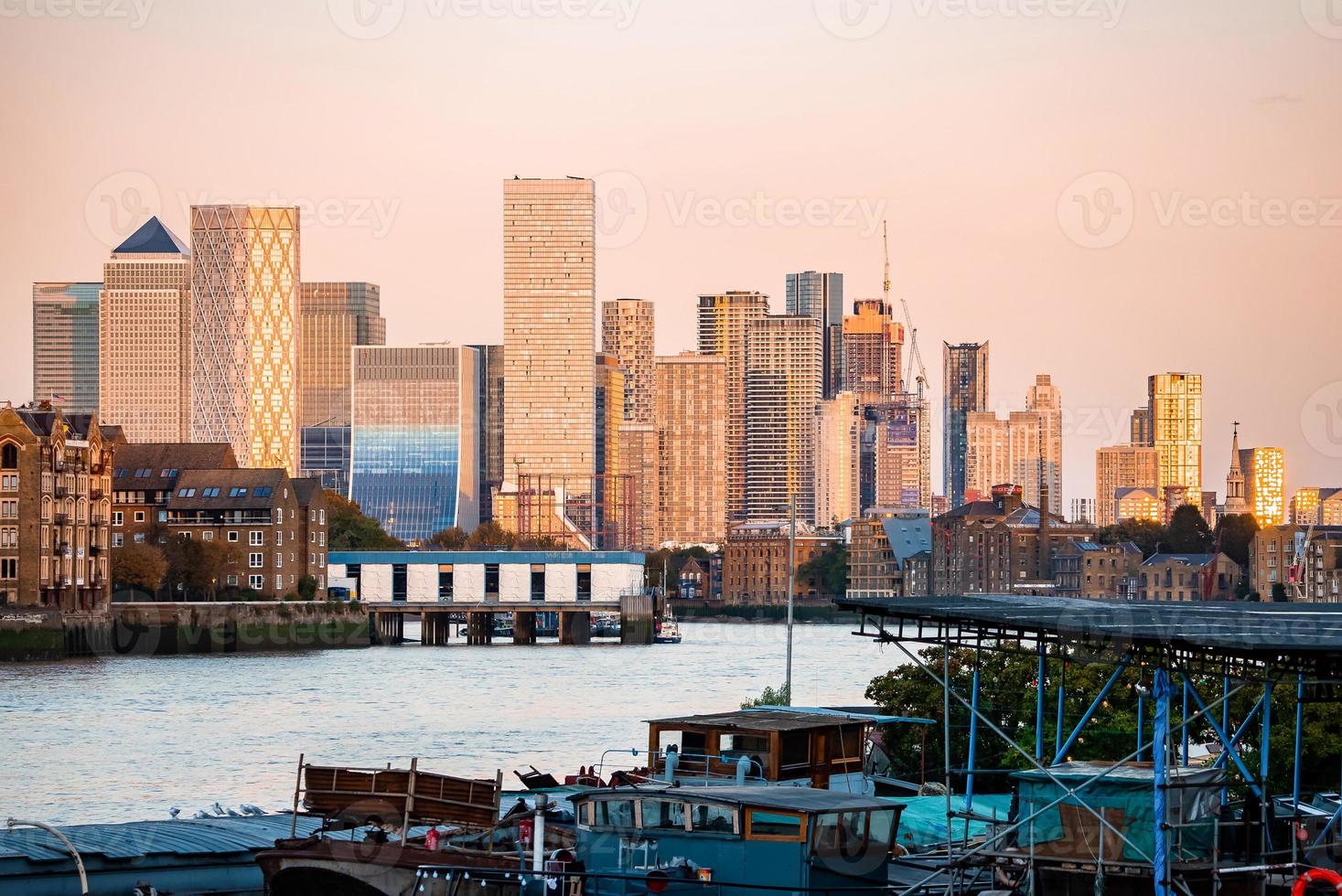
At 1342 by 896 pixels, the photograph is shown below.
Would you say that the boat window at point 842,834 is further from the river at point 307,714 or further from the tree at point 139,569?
the tree at point 139,569

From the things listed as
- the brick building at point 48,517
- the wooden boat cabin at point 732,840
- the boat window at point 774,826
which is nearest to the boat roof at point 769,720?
the wooden boat cabin at point 732,840

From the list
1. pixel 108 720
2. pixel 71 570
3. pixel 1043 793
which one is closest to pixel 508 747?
pixel 108 720

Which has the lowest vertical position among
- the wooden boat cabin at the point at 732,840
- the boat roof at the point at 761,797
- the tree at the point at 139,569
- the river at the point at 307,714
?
Result: the river at the point at 307,714

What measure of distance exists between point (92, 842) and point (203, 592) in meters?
112

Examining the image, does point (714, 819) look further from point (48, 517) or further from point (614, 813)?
point (48, 517)

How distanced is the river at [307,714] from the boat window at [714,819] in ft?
83.0

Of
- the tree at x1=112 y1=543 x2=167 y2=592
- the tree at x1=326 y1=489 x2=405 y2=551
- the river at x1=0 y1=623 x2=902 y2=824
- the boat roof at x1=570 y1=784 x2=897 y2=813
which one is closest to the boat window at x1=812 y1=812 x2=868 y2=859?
the boat roof at x1=570 y1=784 x2=897 y2=813

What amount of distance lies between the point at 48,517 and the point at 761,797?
103838mm

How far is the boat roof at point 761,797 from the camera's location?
28000mm

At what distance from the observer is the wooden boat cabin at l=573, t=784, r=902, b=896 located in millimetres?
27719

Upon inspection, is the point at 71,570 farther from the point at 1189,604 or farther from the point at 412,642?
the point at 1189,604

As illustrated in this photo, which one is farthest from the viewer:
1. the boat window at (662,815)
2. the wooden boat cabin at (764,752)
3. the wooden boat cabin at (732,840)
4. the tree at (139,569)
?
the tree at (139,569)

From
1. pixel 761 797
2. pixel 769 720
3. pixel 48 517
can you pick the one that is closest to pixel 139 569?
pixel 48 517

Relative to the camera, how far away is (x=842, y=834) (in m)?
28.2
